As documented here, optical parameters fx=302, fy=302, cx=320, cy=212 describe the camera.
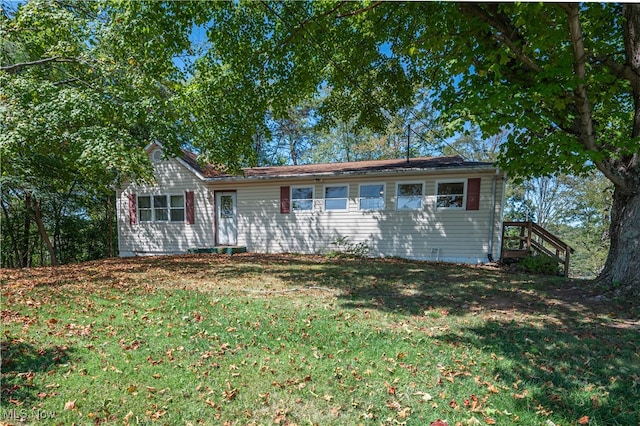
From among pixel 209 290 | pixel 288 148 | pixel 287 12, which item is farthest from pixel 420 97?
pixel 209 290

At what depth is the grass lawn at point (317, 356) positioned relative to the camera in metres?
2.44

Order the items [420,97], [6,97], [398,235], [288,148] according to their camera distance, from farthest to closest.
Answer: [288,148]
[420,97]
[398,235]
[6,97]

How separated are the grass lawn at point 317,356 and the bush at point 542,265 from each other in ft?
8.91

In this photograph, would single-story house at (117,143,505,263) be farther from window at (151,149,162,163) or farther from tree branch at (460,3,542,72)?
tree branch at (460,3,542,72)

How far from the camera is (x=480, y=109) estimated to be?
4.55 metres

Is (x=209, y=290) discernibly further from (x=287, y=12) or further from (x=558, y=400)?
(x=287, y=12)

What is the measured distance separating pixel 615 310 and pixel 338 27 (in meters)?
8.50

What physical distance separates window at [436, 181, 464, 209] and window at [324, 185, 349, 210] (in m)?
3.28

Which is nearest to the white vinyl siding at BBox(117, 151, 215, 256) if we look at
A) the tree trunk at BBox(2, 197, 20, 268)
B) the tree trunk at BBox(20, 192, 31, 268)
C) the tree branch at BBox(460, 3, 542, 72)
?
the tree trunk at BBox(20, 192, 31, 268)

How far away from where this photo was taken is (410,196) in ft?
35.5

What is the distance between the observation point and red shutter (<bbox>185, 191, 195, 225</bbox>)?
13.3m

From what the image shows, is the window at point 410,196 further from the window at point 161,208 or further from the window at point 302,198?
the window at point 161,208

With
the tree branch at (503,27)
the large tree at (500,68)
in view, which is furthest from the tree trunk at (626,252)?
the tree branch at (503,27)

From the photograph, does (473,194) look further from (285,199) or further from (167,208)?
(167,208)
